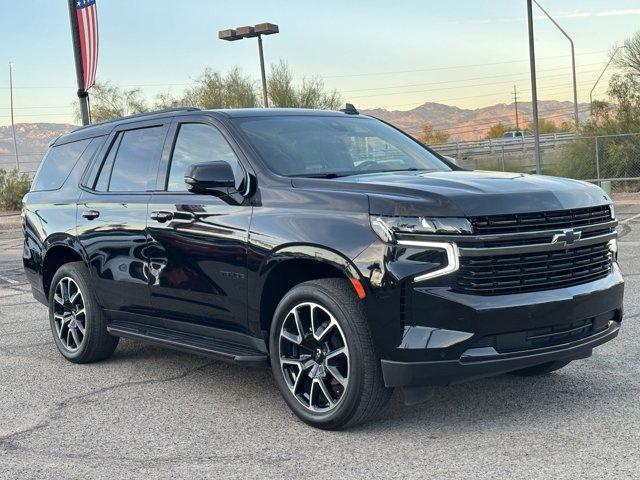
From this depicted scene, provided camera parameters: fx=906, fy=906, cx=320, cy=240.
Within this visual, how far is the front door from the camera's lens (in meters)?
5.55

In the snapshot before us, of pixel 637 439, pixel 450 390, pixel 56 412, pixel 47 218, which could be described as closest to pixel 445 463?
pixel 637 439

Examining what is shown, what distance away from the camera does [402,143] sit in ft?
21.7

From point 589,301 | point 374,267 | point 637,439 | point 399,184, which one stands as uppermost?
point 399,184

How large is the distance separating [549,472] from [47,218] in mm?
4806

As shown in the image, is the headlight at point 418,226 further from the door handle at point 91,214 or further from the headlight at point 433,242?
the door handle at point 91,214

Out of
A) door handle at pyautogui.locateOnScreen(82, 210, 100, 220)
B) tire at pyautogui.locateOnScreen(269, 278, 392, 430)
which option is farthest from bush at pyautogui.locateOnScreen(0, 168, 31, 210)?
tire at pyautogui.locateOnScreen(269, 278, 392, 430)

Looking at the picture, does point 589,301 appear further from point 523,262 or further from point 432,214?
point 432,214

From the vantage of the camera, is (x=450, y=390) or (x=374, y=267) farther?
(x=450, y=390)

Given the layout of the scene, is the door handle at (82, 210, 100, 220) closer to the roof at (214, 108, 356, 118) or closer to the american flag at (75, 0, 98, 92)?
the roof at (214, 108, 356, 118)

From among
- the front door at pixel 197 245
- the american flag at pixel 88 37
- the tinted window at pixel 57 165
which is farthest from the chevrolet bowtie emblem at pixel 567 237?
the american flag at pixel 88 37

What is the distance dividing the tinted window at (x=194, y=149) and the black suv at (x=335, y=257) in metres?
0.01

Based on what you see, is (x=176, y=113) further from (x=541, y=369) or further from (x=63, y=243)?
(x=541, y=369)

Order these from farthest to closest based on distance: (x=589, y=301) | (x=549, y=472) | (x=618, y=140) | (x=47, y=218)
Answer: (x=618, y=140)
(x=47, y=218)
(x=589, y=301)
(x=549, y=472)

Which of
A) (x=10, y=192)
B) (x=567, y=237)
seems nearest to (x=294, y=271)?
(x=567, y=237)
